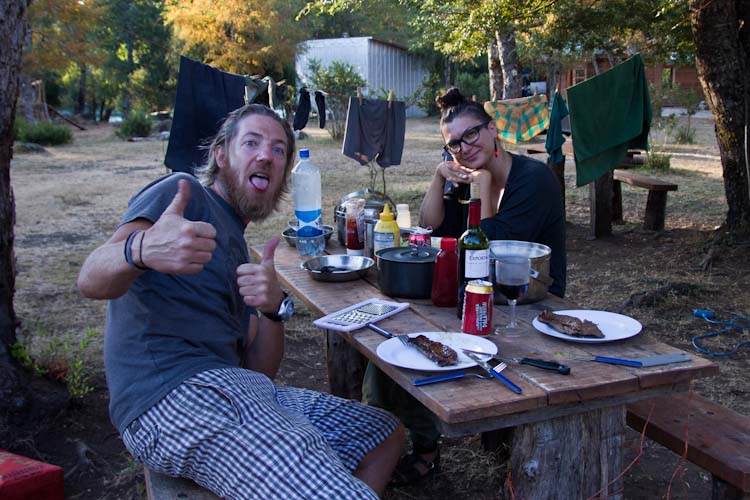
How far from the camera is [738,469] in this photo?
6.54 ft

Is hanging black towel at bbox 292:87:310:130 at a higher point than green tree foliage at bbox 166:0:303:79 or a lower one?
lower

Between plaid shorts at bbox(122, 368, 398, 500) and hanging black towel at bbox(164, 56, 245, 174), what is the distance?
3957mm

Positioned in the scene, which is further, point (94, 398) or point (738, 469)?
point (94, 398)

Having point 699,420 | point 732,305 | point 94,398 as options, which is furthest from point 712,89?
point 94,398

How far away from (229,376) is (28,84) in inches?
1030

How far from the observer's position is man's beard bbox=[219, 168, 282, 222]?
2.44m

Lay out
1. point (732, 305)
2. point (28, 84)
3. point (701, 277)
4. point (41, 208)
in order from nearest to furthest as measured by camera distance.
→ point (732, 305) < point (701, 277) < point (41, 208) < point (28, 84)

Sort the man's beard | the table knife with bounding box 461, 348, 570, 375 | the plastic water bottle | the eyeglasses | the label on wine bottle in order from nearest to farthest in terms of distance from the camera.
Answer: the table knife with bounding box 461, 348, 570, 375, the label on wine bottle, the man's beard, the eyeglasses, the plastic water bottle

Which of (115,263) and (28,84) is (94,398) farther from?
(28,84)

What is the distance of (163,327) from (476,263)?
1.00m

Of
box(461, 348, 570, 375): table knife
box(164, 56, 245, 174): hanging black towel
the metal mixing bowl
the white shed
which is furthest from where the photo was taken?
the white shed

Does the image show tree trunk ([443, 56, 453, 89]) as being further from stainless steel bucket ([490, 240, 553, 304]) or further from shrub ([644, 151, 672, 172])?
stainless steel bucket ([490, 240, 553, 304])

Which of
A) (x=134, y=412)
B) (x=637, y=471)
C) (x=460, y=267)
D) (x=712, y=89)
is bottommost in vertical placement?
(x=637, y=471)

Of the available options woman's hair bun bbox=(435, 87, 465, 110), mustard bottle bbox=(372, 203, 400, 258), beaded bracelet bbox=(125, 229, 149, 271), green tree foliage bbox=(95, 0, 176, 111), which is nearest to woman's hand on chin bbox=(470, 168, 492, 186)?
woman's hair bun bbox=(435, 87, 465, 110)
